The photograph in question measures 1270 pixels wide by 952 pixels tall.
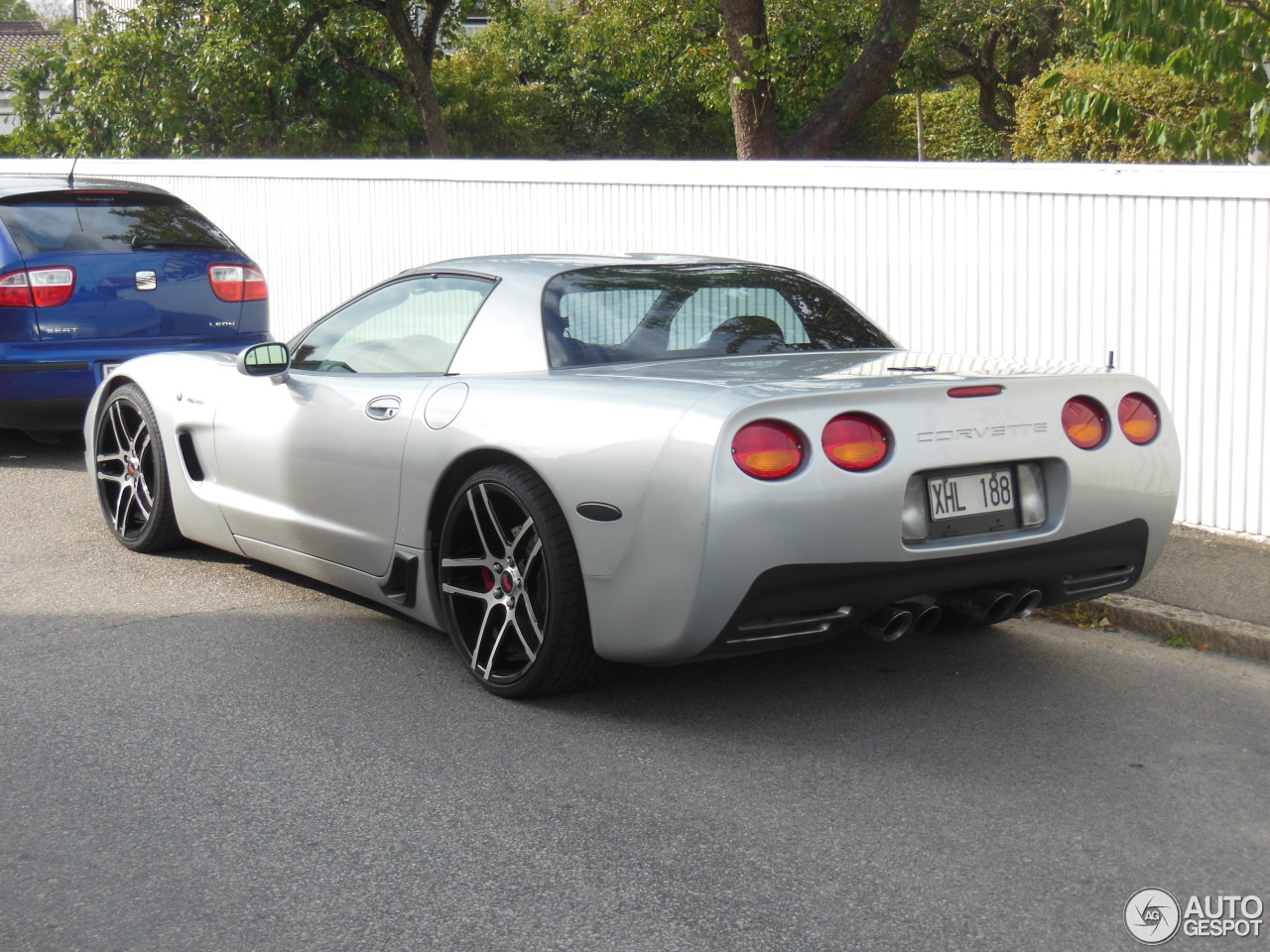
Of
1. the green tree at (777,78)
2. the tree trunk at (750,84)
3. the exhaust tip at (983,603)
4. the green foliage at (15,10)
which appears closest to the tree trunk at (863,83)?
the green tree at (777,78)

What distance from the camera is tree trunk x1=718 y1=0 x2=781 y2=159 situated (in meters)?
15.7

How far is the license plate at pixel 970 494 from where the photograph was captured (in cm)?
402

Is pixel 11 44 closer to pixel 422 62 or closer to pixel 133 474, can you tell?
pixel 422 62

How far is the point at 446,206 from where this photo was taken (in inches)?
449

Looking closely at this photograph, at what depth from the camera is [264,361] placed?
17.5ft

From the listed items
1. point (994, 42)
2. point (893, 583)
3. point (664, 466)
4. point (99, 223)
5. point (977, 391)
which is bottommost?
point (893, 583)

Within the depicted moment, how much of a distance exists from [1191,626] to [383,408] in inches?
116

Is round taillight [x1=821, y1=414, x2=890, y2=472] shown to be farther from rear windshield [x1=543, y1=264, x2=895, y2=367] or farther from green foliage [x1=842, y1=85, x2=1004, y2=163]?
green foliage [x1=842, y1=85, x2=1004, y2=163]

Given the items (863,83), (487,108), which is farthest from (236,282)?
(487,108)

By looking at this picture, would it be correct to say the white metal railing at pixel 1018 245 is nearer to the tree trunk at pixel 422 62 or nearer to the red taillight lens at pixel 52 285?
the red taillight lens at pixel 52 285

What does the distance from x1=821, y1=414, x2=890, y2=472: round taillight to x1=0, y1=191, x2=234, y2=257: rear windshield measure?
5965 millimetres

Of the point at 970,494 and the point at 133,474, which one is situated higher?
the point at 970,494

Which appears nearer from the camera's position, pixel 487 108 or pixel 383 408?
pixel 383 408

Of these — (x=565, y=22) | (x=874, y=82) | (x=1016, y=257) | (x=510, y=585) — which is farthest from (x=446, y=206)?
(x=565, y=22)
